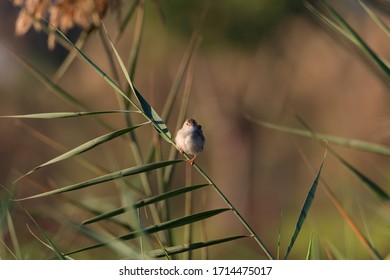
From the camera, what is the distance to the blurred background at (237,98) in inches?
452

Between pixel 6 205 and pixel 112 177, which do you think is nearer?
pixel 112 177

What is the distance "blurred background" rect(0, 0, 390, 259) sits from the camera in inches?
Result: 452

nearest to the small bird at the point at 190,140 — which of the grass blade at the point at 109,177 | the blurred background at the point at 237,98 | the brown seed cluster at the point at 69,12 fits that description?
the brown seed cluster at the point at 69,12

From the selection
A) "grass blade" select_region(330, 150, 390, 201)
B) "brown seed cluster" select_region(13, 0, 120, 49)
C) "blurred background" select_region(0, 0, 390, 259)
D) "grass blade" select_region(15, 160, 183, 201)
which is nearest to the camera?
"grass blade" select_region(15, 160, 183, 201)

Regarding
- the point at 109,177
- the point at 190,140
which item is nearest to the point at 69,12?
the point at 190,140

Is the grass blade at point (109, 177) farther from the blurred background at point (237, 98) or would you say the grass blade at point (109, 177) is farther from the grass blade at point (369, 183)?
the blurred background at point (237, 98)

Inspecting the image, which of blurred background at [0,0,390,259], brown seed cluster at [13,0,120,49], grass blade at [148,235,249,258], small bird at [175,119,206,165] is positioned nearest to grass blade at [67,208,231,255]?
grass blade at [148,235,249,258]

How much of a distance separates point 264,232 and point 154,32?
3723 millimetres

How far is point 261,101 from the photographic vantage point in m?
12.7

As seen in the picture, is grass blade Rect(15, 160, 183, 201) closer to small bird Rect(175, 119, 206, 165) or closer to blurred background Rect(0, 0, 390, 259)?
small bird Rect(175, 119, 206, 165)

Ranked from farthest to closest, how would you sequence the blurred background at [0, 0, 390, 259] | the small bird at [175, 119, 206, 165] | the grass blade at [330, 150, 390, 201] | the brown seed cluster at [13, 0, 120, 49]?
the blurred background at [0, 0, 390, 259] → the brown seed cluster at [13, 0, 120, 49] → the small bird at [175, 119, 206, 165] → the grass blade at [330, 150, 390, 201]

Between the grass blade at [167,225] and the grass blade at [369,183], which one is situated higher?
the grass blade at [369,183]
